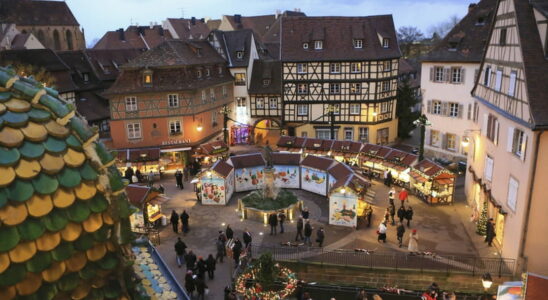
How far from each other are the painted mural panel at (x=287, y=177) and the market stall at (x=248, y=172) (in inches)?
40.9

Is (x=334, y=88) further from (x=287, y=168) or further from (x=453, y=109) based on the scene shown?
(x=287, y=168)

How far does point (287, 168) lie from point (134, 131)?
43.8 ft

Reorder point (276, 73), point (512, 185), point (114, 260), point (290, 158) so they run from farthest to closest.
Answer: point (276, 73) → point (290, 158) → point (512, 185) → point (114, 260)

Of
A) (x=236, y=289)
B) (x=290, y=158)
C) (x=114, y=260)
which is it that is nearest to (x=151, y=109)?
(x=290, y=158)

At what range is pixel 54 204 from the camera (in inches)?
128

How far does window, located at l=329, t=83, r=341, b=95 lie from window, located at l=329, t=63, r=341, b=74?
1.07 m

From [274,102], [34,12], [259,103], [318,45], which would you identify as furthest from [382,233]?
[34,12]

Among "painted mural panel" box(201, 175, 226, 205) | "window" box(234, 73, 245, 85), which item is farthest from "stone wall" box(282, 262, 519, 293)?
"window" box(234, 73, 245, 85)

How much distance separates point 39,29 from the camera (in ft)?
182

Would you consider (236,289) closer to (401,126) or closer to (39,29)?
(401,126)

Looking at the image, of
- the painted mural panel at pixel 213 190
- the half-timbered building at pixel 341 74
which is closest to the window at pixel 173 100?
the half-timbered building at pixel 341 74

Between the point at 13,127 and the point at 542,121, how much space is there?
16906 millimetres

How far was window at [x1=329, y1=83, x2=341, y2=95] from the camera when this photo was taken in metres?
39.2

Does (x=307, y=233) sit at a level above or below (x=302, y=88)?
below
